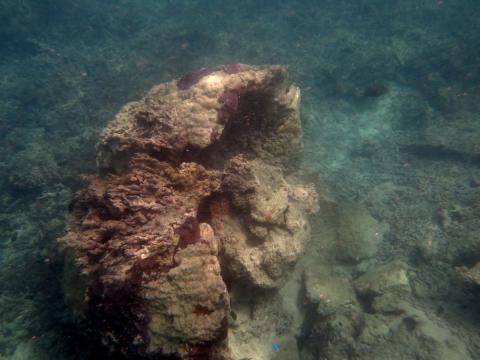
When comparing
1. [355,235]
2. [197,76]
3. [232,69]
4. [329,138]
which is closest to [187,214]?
[197,76]

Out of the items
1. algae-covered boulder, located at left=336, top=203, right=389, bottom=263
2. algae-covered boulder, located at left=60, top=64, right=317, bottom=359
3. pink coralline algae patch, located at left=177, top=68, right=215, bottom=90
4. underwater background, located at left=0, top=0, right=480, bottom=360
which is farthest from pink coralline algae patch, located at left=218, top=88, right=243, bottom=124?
algae-covered boulder, located at left=336, top=203, right=389, bottom=263

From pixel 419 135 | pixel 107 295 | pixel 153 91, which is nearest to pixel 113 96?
pixel 153 91

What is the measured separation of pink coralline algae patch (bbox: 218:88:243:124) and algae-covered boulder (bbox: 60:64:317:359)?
21 millimetres

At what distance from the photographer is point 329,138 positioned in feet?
40.7

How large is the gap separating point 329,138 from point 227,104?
26.4 feet

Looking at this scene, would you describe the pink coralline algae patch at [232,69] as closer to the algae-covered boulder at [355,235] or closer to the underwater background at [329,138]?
the underwater background at [329,138]

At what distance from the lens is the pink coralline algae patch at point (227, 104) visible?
17.0 feet

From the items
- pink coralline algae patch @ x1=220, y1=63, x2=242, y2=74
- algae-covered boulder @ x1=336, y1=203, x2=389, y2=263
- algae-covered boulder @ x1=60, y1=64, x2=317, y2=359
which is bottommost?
algae-covered boulder @ x1=336, y1=203, x2=389, y2=263

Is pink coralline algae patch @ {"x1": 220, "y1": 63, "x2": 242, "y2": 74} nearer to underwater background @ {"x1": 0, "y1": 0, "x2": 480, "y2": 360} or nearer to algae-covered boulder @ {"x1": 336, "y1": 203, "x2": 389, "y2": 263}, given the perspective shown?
underwater background @ {"x1": 0, "y1": 0, "x2": 480, "y2": 360}

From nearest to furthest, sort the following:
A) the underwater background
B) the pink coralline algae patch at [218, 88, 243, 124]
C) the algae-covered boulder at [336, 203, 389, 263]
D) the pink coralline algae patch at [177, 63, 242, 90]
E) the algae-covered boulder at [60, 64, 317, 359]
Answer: the algae-covered boulder at [60, 64, 317, 359] → the pink coralline algae patch at [218, 88, 243, 124] → the pink coralline algae patch at [177, 63, 242, 90] → the underwater background → the algae-covered boulder at [336, 203, 389, 263]

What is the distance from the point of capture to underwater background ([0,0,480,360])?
6332mm

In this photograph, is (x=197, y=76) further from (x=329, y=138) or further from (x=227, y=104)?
(x=329, y=138)

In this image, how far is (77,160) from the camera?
30.8ft

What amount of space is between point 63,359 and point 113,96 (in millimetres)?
10701
